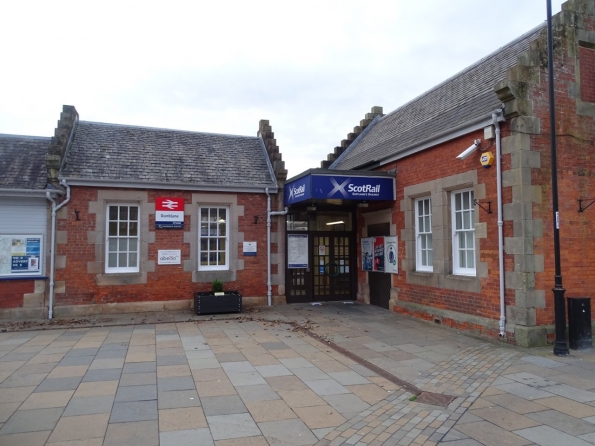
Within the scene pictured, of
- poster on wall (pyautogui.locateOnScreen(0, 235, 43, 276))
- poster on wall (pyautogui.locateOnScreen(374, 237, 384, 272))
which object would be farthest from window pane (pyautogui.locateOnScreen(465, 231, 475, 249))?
poster on wall (pyautogui.locateOnScreen(0, 235, 43, 276))

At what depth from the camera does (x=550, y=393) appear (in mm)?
5777

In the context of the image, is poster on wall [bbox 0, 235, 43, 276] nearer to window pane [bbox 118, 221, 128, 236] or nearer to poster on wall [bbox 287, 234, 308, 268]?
window pane [bbox 118, 221, 128, 236]

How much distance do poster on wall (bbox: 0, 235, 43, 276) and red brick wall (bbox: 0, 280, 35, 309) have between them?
0.79 ft

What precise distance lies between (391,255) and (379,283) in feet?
4.28

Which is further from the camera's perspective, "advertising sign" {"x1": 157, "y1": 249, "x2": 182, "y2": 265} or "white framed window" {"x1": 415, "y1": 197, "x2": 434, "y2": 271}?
"advertising sign" {"x1": 157, "y1": 249, "x2": 182, "y2": 265}

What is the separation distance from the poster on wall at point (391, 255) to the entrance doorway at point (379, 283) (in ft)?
0.94

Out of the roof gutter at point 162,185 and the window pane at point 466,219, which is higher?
the roof gutter at point 162,185

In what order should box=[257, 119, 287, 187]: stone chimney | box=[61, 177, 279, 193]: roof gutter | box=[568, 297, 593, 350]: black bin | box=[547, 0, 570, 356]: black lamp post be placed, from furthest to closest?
box=[257, 119, 287, 187]: stone chimney → box=[61, 177, 279, 193]: roof gutter → box=[568, 297, 593, 350]: black bin → box=[547, 0, 570, 356]: black lamp post

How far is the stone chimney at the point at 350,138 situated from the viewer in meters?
17.7

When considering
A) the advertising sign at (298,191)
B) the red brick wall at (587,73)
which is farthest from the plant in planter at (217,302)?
the red brick wall at (587,73)

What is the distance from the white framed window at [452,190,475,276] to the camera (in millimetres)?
9719

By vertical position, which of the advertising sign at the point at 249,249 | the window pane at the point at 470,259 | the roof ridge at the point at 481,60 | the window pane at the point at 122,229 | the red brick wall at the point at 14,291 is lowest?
the red brick wall at the point at 14,291

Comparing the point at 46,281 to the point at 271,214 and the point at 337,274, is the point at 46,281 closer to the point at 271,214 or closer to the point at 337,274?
the point at 271,214

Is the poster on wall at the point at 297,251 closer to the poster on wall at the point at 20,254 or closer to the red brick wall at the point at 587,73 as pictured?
the poster on wall at the point at 20,254
